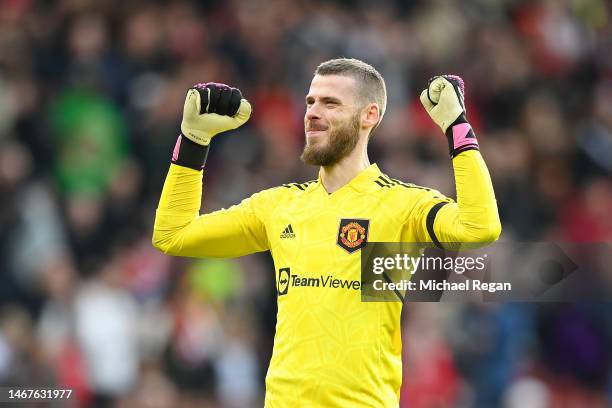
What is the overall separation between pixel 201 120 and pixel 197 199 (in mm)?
418

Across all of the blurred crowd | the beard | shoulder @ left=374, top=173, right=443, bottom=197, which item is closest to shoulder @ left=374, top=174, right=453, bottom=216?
shoulder @ left=374, top=173, right=443, bottom=197

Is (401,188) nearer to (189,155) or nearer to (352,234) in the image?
(352,234)

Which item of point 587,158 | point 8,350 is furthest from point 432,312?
point 8,350

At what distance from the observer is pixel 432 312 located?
11.7 m

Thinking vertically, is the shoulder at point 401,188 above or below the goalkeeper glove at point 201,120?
below

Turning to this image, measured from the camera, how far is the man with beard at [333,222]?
5645 mm

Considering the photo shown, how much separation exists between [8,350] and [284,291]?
5.60m

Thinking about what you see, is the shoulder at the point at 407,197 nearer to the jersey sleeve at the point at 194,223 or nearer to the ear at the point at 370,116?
the ear at the point at 370,116

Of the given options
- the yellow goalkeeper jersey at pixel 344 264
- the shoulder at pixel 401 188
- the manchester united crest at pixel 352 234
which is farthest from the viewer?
the shoulder at pixel 401 188

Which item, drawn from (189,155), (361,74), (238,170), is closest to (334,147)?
(361,74)

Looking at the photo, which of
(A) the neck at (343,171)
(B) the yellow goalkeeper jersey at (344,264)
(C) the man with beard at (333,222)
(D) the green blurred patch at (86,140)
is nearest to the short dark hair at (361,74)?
(C) the man with beard at (333,222)

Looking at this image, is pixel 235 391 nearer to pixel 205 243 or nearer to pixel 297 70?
pixel 297 70

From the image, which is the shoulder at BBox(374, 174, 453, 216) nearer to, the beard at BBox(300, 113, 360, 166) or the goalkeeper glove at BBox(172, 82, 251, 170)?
the beard at BBox(300, 113, 360, 166)

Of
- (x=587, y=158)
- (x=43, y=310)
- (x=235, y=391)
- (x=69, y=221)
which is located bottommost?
(x=235, y=391)
